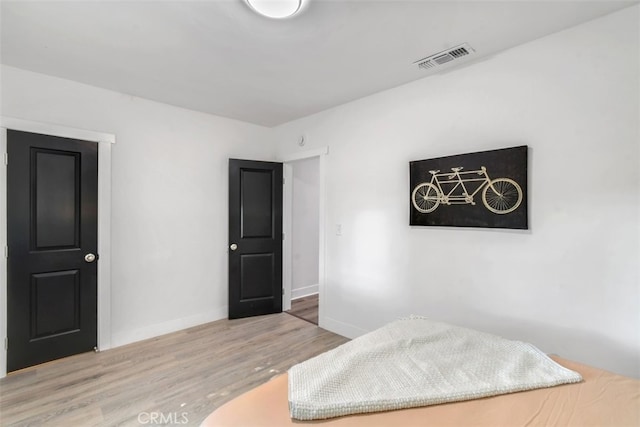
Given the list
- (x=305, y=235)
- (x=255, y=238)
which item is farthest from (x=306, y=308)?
(x=255, y=238)

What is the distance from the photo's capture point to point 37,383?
91.3 inches

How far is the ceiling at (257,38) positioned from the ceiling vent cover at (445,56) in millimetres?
56

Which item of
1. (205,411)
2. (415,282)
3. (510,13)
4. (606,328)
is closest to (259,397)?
(205,411)

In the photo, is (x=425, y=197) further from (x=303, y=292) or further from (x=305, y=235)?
(x=303, y=292)

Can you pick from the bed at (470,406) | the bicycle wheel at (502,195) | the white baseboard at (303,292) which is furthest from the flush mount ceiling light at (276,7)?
the white baseboard at (303,292)

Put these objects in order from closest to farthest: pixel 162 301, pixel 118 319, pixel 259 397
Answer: pixel 259 397, pixel 118 319, pixel 162 301

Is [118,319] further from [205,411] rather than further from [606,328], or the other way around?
[606,328]

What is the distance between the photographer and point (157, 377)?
2.41 metres

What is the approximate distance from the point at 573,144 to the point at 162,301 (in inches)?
155

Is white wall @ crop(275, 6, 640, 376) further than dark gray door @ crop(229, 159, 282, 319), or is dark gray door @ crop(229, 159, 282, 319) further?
dark gray door @ crop(229, 159, 282, 319)

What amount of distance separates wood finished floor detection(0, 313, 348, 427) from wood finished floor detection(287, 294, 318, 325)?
1.49ft

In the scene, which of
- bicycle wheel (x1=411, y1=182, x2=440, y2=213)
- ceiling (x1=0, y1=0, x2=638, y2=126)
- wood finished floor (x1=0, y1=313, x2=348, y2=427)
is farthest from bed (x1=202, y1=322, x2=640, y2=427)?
ceiling (x1=0, y1=0, x2=638, y2=126)

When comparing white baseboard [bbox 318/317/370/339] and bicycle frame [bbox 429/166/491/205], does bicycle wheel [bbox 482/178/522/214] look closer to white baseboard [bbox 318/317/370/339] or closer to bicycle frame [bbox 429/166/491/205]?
bicycle frame [bbox 429/166/491/205]

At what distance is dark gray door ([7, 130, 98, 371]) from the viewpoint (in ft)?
8.04
